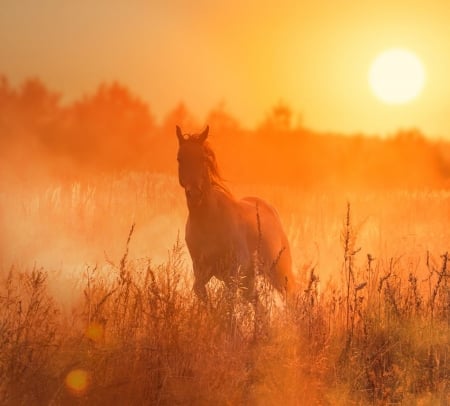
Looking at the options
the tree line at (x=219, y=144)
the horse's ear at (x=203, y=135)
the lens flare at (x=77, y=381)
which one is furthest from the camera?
the tree line at (x=219, y=144)

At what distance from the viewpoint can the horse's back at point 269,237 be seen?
311 inches

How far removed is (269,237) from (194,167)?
169cm

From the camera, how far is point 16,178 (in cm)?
1299

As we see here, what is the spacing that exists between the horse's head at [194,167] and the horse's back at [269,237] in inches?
29.8

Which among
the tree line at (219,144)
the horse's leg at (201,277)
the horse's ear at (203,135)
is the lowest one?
the horse's leg at (201,277)

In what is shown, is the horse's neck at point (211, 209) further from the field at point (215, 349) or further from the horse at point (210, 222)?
the field at point (215, 349)

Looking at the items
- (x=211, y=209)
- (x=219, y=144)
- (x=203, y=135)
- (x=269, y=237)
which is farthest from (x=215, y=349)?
(x=219, y=144)

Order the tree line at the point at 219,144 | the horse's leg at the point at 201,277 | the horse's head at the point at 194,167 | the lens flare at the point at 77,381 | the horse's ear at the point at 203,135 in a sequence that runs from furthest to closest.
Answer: the tree line at the point at 219,144 < the horse's ear at the point at 203,135 < the horse's head at the point at 194,167 < the horse's leg at the point at 201,277 < the lens flare at the point at 77,381

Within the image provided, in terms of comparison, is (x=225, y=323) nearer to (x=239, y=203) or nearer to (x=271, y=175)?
(x=239, y=203)

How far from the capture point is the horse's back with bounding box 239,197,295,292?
789cm

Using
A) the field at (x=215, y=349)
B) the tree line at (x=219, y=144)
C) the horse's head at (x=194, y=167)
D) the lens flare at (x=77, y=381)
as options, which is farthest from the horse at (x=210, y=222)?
the tree line at (x=219, y=144)

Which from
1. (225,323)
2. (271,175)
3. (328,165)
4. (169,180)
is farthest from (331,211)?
(328,165)

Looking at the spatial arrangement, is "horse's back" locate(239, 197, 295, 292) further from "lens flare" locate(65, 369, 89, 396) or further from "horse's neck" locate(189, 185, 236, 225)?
"lens flare" locate(65, 369, 89, 396)

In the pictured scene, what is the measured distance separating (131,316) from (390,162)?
34108 millimetres
